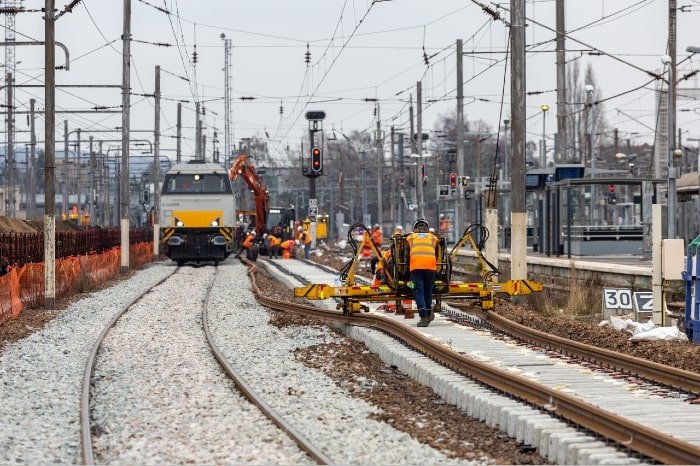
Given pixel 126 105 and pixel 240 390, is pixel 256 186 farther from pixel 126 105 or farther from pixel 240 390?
pixel 240 390

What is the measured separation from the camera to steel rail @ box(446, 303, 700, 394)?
38.2ft

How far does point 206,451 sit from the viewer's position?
9188 mm

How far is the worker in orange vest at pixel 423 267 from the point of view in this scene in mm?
18484

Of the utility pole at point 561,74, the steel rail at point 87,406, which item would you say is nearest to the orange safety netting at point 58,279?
the steel rail at point 87,406

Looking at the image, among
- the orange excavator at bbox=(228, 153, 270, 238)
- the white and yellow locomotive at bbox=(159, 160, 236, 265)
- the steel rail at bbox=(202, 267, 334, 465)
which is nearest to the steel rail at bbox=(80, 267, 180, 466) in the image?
the steel rail at bbox=(202, 267, 334, 465)

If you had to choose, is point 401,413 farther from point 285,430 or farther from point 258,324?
point 258,324

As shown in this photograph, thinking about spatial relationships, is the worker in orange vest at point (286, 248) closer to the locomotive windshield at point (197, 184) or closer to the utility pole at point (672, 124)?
the locomotive windshield at point (197, 184)

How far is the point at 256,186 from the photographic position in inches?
2196

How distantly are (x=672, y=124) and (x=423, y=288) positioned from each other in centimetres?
1192

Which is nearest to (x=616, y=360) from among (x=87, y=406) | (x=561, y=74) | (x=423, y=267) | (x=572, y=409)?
(x=572, y=409)

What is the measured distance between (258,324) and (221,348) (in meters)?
3.99

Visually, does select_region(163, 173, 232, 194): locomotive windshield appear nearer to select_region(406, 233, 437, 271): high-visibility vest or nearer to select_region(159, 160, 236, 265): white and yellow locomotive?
select_region(159, 160, 236, 265): white and yellow locomotive

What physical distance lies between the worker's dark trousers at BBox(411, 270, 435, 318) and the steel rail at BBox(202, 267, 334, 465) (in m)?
3.20

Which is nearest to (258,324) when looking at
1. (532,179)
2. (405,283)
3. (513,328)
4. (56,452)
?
(405,283)
